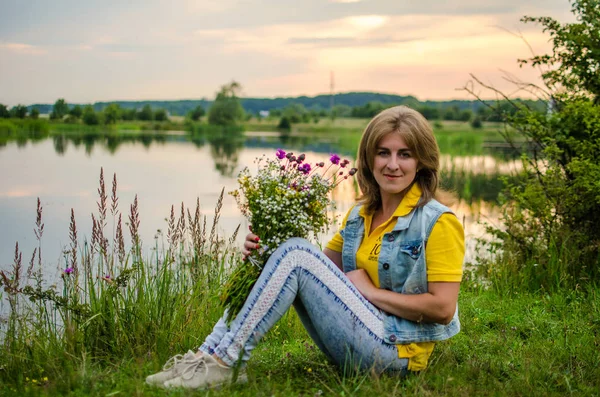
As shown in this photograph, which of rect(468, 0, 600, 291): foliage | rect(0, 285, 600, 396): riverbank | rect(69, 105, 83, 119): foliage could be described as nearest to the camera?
rect(0, 285, 600, 396): riverbank

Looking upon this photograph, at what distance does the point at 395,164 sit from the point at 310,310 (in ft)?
2.31

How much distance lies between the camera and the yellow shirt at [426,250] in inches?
96.3

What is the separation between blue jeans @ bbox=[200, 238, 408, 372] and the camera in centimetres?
243

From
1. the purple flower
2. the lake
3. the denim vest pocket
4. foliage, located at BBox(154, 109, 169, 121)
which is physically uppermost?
foliage, located at BBox(154, 109, 169, 121)

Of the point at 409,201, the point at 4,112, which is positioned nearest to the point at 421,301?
the point at 409,201

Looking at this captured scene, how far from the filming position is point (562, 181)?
4926 mm

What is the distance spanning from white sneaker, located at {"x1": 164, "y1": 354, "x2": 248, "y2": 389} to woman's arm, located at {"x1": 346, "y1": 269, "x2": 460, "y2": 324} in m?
0.65

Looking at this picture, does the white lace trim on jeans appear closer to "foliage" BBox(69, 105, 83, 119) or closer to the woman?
the woman

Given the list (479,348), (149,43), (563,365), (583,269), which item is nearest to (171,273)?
(479,348)

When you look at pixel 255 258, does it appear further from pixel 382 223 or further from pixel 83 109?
pixel 83 109

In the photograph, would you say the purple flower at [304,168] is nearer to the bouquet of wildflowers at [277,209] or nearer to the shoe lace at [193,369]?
the bouquet of wildflowers at [277,209]

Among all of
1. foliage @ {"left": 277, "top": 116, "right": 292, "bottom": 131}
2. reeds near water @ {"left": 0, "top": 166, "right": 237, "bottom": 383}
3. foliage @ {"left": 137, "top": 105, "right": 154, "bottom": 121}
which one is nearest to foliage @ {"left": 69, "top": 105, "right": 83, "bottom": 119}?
foliage @ {"left": 137, "top": 105, "right": 154, "bottom": 121}

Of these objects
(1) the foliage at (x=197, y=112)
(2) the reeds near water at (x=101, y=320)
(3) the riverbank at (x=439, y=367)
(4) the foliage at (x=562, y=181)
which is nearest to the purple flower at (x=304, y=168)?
(3) the riverbank at (x=439, y=367)

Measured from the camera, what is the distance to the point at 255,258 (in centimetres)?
264
